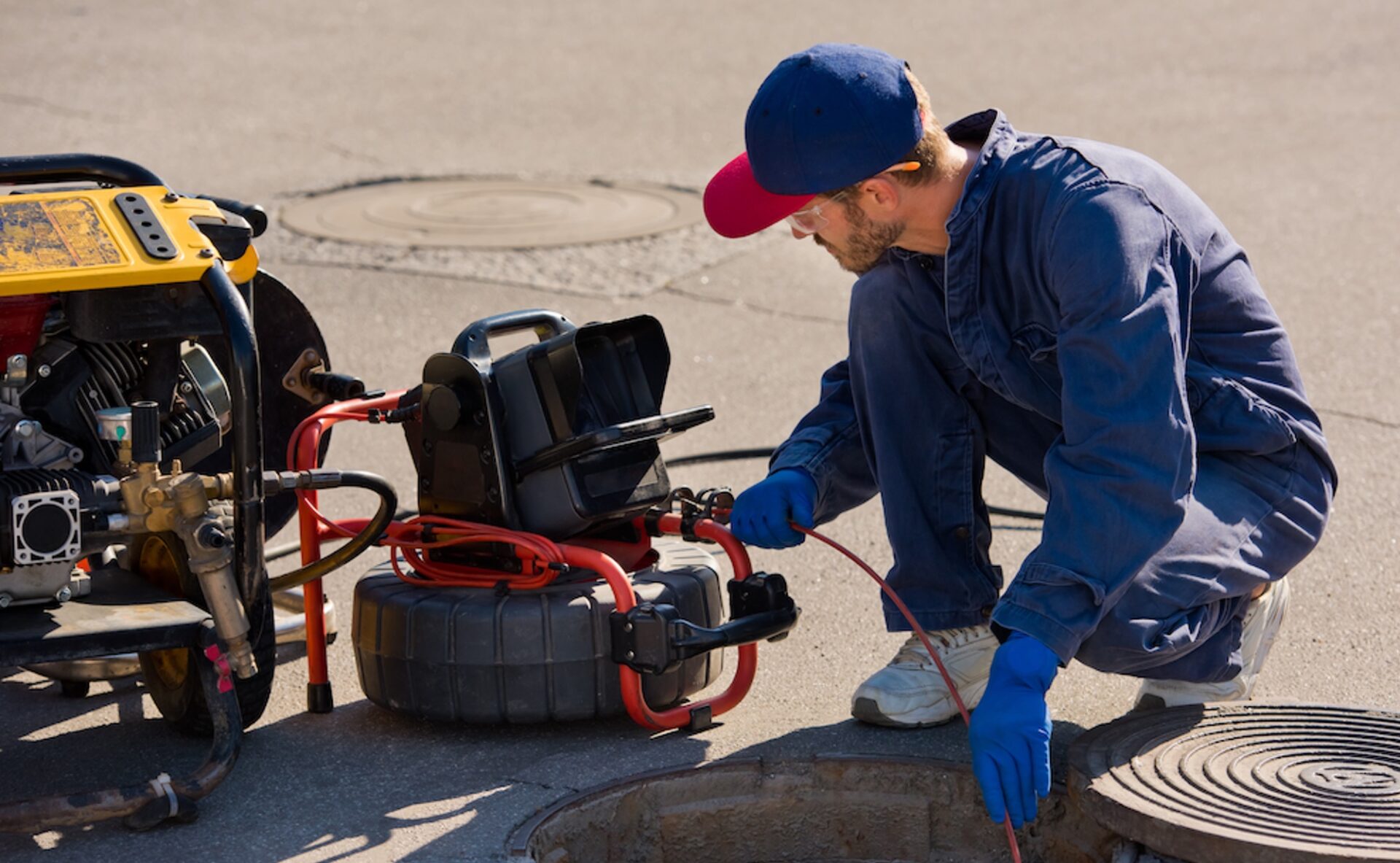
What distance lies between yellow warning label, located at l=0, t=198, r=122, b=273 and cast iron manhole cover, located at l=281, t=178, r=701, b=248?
3701 mm

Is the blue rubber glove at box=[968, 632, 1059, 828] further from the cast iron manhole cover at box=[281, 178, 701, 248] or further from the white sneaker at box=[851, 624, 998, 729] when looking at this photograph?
the cast iron manhole cover at box=[281, 178, 701, 248]

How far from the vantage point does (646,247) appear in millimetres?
6387

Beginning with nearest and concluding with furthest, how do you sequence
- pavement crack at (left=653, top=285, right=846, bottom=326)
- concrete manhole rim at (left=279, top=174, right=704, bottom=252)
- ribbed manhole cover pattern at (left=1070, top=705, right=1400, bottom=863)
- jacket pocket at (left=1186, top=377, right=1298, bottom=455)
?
ribbed manhole cover pattern at (left=1070, top=705, right=1400, bottom=863)
jacket pocket at (left=1186, top=377, right=1298, bottom=455)
pavement crack at (left=653, top=285, right=846, bottom=326)
concrete manhole rim at (left=279, top=174, right=704, bottom=252)

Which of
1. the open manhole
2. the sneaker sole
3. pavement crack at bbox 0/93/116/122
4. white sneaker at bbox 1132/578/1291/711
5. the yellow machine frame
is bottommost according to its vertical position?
the open manhole

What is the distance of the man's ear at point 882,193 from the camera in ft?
8.69

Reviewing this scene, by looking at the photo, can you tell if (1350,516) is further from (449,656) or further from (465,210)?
(465,210)

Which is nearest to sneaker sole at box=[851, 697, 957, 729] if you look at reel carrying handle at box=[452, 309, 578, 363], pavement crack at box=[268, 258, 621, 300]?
reel carrying handle at box=[452, 309, 578, 363]

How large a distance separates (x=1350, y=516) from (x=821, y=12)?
736 centimetres

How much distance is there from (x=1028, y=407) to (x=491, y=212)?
427cm

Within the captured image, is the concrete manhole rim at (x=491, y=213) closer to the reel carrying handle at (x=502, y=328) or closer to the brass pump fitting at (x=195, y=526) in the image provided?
the reel carrying handle at (x=502, y=328)

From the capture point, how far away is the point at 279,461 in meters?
3.57

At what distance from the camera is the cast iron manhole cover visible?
6.47m

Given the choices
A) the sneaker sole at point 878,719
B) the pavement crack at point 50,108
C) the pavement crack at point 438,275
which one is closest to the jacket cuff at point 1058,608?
the sneaker sole at point 878,719

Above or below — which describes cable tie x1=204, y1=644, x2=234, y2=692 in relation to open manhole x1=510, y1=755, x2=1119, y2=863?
above
